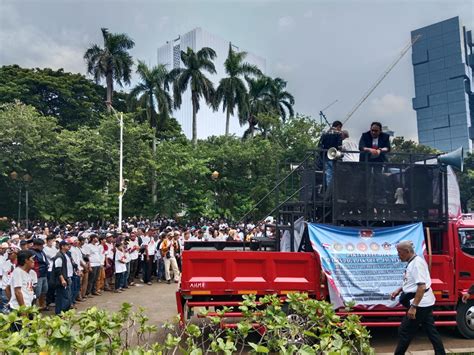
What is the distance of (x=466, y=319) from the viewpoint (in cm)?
729

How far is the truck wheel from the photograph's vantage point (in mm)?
7250

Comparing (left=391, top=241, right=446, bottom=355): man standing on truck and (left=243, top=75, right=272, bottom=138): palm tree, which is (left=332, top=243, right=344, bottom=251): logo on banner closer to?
(left=391, top=241, right=446, bottom=355): man standing on truck

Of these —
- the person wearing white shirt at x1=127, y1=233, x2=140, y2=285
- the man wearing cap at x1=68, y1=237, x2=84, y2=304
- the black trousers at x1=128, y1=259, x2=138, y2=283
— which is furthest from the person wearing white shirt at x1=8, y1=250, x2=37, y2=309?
the black trousers at x1=128, y1=259, x2=138, y2=283

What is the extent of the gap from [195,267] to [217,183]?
23.1 m

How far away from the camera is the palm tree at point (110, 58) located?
37312mm

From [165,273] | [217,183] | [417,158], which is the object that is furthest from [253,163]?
[417,158]

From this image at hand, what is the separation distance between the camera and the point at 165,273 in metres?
14.0

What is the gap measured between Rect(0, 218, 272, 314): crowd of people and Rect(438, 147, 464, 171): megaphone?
4257 mm

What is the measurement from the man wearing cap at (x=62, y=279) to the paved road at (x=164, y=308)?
1336mm

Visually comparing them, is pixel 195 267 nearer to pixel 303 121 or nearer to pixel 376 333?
pixel 376 333

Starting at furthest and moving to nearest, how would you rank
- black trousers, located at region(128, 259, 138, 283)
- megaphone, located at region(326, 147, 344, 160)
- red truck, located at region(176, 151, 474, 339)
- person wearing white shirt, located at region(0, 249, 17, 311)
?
black trousers, located at region(128, 259, 138, 283) < person wearing white shirt, located at region(0, 249, 17, 311) < megaphone, located at region(326, 147, 344, 160) < red truck, located at region(176, 151, 474, 339)

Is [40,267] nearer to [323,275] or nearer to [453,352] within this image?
[323,275]

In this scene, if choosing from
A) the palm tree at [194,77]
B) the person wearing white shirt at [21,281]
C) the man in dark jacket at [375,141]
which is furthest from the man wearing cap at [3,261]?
the palm tree at [194,77]

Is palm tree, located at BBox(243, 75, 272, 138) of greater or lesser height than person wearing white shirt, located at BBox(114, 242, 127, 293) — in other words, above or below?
above
